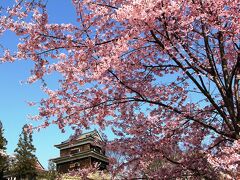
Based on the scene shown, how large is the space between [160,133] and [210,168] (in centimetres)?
152

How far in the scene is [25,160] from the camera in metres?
38.2

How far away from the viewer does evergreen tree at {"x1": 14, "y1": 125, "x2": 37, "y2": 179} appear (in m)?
37.7

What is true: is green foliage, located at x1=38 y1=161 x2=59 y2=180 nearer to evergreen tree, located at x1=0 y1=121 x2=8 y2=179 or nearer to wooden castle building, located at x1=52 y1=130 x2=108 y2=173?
evergreen tree, located at x1=0 y1=121 x2=8 y2=179

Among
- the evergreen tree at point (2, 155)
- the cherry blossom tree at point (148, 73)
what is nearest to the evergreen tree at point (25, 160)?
the evergreen tree at point (2, 155)

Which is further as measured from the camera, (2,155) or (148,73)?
(2,155)

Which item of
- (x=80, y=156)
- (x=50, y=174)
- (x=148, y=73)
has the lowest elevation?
(x=148, y=73)

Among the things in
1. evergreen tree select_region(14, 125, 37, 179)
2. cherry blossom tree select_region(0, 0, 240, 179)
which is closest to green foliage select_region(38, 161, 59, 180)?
evergreen tree select_region(14, 125, 37, 179)

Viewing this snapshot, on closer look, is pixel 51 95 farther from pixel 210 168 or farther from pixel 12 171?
pixel 12 171

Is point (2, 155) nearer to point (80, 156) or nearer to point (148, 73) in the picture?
point (80, 156)

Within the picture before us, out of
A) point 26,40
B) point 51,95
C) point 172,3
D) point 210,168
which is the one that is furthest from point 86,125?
point 172,3

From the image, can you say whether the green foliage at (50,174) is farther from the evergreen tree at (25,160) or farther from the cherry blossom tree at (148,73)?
the cherry blossom tree at (148,73)

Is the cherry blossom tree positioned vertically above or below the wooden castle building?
below

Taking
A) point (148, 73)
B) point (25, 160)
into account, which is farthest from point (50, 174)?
point (148, 73)

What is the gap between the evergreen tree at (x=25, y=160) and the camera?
37.7m
